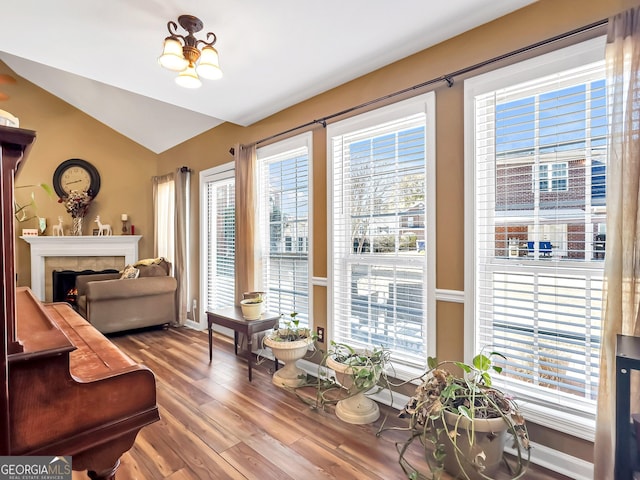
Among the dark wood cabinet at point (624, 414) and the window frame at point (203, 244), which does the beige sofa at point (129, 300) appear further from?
the dark wood cabinet at point (624, 414)

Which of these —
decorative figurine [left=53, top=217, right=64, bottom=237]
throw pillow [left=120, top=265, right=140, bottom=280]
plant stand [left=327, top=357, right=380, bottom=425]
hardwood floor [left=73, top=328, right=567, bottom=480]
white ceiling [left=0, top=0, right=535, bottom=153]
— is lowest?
hardwood floor [left=73, top=328, right=567, bottom=480]

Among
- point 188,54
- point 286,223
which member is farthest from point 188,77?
point 286,223

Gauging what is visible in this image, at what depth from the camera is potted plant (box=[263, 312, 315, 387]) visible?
268 cm

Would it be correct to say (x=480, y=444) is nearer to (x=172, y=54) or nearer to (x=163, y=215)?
(x=172, y=54)

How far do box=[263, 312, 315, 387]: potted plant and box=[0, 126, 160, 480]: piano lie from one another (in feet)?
5.23

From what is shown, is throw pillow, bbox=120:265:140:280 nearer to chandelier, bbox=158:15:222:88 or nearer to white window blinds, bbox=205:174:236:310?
white window blinds, bbox=205:174:236:310

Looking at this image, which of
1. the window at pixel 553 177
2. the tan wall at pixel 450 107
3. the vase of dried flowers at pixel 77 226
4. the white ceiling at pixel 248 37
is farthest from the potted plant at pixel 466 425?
the vase of dried flowers at pixel 77 226

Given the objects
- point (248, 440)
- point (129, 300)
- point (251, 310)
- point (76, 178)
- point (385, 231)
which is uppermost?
point (76, 178)

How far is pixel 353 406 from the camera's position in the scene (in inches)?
88.5

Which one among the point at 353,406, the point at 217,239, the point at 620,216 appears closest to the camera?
the point at 620,216

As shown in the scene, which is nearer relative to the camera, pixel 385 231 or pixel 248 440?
pixel 248 440

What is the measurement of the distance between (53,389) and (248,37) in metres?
2.13

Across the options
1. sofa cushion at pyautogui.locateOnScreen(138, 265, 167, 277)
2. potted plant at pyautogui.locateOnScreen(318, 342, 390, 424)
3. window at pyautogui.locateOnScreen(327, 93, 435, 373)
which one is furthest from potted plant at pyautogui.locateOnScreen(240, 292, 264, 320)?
sofa cushion at pyautogui.locateOnScreen(138, 265, 167, 277)

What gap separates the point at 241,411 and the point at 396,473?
114 centimetres
